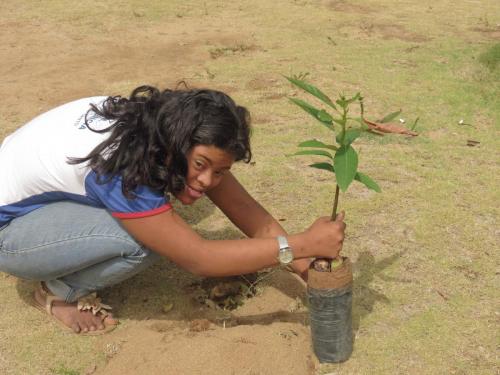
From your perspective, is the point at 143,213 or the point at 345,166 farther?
the point at 143,213

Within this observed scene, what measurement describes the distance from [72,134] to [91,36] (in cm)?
392

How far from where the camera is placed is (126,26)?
5.88 metres

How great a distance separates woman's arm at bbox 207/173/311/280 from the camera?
235 centimetres

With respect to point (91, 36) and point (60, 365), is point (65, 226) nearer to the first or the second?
point (60, 365)

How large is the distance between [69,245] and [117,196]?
334 millimetres

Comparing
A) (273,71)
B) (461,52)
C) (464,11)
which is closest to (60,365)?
(273,71)

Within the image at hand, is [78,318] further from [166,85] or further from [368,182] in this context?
[166,85]

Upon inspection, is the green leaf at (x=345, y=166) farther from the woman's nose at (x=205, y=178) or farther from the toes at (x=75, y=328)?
the toes at (x=75, y=328)

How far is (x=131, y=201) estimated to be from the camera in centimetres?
187

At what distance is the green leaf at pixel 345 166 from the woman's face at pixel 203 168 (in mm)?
344

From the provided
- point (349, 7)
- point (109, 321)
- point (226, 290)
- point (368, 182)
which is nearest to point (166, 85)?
point (226, 290)

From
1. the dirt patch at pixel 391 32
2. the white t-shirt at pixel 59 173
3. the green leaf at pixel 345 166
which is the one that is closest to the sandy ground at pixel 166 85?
the dirt patch at pixel 391 32

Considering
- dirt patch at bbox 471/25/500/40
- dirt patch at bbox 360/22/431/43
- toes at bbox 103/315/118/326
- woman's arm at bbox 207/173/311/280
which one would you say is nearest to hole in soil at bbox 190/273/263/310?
woman's arm at bbox 207/173/311/280

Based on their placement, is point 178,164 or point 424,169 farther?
point 424,169
